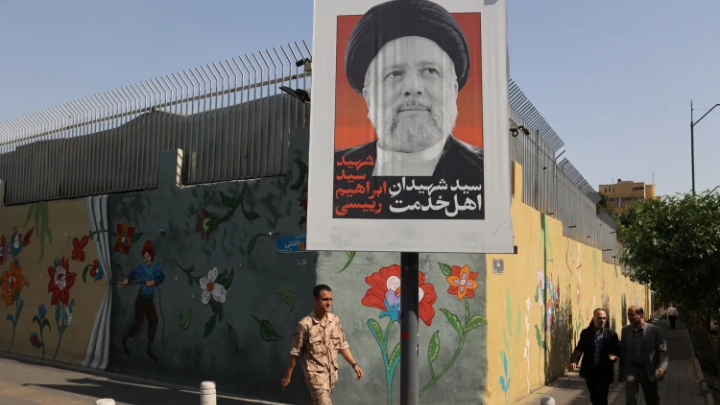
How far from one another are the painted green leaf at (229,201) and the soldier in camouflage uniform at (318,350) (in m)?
4.68

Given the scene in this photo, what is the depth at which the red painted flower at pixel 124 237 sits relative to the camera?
12938 mm

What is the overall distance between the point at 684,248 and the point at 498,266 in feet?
21.3

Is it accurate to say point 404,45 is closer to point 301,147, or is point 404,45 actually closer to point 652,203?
point 301,147

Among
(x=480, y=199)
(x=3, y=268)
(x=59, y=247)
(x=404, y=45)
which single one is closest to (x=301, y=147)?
(x=404, y=45)

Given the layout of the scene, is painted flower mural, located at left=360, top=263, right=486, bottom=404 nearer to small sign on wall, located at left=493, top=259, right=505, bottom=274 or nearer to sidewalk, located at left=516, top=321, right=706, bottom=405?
small sign on wall, located at left=493, top=259, right=505, bottom=274

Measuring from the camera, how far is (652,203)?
55.1ft

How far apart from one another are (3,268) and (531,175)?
39.3 feet

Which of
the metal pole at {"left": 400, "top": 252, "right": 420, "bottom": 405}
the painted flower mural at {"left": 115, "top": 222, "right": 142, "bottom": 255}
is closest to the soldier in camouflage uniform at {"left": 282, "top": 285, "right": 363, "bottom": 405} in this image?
the metal pole at {"left": 400, "top": 252, "right": 420, "bottom": 405}

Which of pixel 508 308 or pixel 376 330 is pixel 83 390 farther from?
pixel 508 308

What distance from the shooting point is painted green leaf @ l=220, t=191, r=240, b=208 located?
1111 cm

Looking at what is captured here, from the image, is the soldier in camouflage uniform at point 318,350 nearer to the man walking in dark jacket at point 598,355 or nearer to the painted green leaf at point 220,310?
the man walking in dark jacket at point 598,355

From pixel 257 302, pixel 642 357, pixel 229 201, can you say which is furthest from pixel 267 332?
pixel 642 357

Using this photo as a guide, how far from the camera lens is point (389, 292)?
9.76 m

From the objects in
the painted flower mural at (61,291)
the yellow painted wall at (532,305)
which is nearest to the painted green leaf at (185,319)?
the painted flower mural at (61,291)
